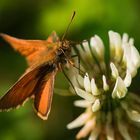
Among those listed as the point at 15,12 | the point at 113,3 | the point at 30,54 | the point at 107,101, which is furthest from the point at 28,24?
the point at 107,101

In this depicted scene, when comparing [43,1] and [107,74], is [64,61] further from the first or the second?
[43,1]

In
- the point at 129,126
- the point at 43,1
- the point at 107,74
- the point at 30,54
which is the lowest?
the point at 129,126

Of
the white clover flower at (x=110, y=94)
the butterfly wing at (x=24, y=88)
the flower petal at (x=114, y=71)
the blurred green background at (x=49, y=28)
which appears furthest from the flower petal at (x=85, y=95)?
the blurred green background at (x=49, y=28)

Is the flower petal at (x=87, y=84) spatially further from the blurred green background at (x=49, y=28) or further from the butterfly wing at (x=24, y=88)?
the blurred green background at (x=49, y=28)

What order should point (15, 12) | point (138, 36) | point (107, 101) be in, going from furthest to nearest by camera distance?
point (15, 12) → point (138, 36) → point (107, 101)

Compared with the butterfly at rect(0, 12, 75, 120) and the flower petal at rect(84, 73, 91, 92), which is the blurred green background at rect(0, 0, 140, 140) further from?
the flower petal at rect(84, 73, 91, 92)

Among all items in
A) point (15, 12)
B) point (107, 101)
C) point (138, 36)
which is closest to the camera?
point (107, 101)

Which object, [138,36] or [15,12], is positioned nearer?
[138,36]
